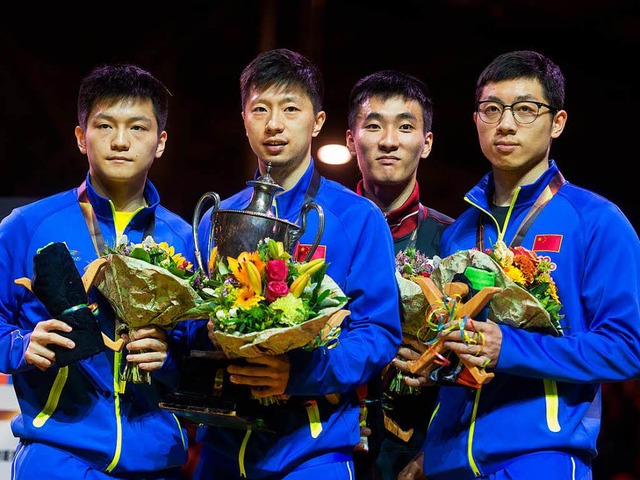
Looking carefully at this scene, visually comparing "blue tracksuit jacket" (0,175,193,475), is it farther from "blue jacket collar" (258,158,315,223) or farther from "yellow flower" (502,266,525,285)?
"yellow flower" (502,266,525,285)

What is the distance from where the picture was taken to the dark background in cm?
633

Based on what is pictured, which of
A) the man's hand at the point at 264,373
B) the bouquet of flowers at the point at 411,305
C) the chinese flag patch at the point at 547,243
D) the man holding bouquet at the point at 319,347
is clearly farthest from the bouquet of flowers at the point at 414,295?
the man's hand at the point at 264,373

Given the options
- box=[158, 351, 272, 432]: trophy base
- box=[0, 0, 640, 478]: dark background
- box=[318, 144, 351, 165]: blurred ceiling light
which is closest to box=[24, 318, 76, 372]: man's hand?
box=[158, 351, 272, 432]: trophy base

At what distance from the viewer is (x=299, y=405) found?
10.4ft

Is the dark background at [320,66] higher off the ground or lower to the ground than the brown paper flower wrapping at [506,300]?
higher

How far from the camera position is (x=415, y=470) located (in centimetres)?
367

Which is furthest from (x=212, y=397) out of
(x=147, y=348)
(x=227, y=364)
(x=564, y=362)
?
(x=564, y=362)

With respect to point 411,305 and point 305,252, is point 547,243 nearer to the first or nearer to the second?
point 411,305

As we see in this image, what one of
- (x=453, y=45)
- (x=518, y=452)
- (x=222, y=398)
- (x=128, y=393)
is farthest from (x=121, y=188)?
(x=453, y=45)

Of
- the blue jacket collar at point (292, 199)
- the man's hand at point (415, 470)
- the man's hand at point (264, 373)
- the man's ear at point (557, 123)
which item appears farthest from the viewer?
the man's hand at point (415, 470)

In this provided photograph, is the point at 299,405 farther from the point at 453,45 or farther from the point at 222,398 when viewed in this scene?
the point at 453,45

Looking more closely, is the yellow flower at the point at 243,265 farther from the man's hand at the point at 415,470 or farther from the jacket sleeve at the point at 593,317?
the man's hand at the point at 415,470

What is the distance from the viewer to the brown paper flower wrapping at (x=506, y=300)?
3066 millimetres

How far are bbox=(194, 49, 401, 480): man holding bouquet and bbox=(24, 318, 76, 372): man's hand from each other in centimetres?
51
